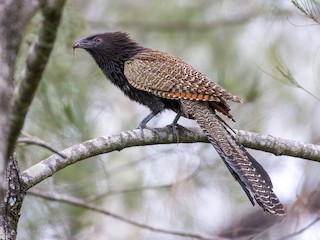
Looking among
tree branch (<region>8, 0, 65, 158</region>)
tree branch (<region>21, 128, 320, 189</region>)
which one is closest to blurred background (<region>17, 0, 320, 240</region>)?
tree branch (<region>21, 128, 320, 189</region>)

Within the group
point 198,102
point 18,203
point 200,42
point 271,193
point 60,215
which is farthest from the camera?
point 200,42

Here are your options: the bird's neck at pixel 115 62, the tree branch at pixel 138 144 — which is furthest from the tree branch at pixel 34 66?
the bird's neck at pixel 115 62

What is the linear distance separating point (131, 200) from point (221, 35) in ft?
9.56

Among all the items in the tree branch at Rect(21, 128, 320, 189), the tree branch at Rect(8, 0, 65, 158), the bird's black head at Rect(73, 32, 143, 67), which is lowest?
the tree branch at Rect(8, 0, 65, 158)

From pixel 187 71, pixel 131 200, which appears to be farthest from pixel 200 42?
pixel 187 71

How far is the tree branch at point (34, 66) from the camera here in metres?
1.96

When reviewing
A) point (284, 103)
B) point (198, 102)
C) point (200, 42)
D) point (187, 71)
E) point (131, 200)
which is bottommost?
point (198, 102)

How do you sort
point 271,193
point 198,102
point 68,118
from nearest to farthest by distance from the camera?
point 271,193 → point 198,102 → point 68,118

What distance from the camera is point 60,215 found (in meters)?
5.83

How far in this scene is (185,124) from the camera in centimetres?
550

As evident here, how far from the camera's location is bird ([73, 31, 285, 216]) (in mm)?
3316

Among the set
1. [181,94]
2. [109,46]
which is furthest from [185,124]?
[181,94]

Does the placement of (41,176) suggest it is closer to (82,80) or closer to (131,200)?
(82,80)

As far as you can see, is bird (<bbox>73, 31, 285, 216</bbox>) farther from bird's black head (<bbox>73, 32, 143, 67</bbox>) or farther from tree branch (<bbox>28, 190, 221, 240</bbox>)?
tree branch (<bbox>28, 190, 221, 240</bbox>)
